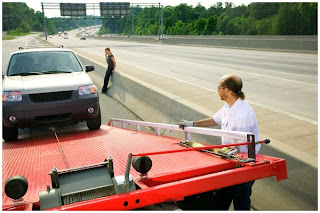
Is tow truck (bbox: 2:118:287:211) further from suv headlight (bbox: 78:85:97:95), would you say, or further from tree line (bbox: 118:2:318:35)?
tree line (bbox: 118:2:318:35)

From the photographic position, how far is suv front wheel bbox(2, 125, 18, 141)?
6.74m

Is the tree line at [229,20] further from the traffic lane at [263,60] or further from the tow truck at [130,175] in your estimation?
the tow truck at [130,175]

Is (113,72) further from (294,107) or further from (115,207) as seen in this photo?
(115,207)

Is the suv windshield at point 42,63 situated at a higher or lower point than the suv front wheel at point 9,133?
higher

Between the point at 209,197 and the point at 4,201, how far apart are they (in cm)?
166

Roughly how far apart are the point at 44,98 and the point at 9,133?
0.99 metres

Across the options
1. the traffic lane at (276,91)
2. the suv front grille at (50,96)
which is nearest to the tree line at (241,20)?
the traffic lane at (276,91)

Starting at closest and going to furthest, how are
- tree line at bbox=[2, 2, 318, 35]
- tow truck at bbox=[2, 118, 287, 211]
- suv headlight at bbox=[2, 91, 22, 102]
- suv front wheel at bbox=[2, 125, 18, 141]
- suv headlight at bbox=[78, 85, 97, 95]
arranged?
tow truck at bbox=[2, 118, 287, 211] → suv headlight at bbox=[2, 91, 22, 102] → suv front wheel at bbox=[2, 125, 18, 141] → suv headlight at bbox=[78, 85, 97, 95] → tree line at bbox=[2, 2, 318, 35]

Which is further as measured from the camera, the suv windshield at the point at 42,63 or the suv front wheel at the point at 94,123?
the suv windshield at the point at 42,63

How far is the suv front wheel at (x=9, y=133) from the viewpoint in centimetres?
674

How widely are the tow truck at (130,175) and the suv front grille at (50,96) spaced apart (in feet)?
6.73

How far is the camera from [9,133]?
6.79 meters

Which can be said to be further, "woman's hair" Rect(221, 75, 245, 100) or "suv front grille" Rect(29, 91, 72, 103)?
"suv front grille" Rect(29, 91, 72, 103)

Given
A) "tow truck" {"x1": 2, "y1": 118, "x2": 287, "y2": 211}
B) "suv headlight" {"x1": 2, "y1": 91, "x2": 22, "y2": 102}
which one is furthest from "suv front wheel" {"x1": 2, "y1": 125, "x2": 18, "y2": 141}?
"tow truck" {"x1": 2, "y1": 118, "x2": 287, "y2": 211}
